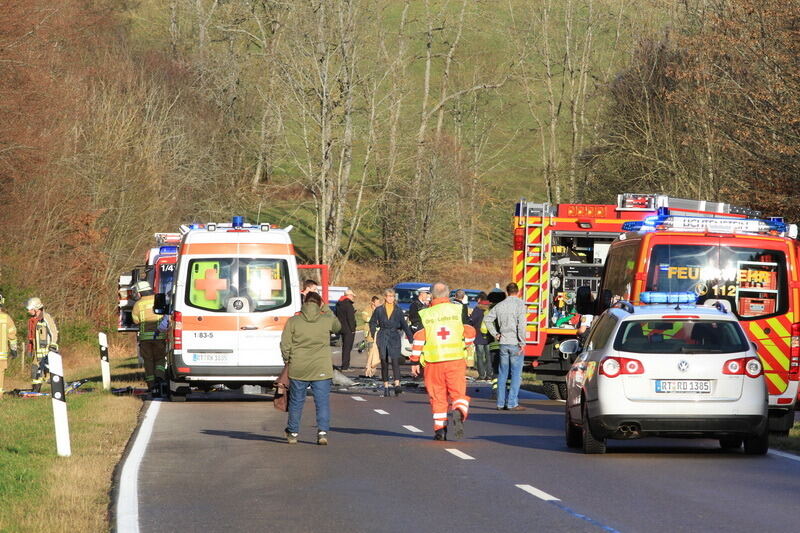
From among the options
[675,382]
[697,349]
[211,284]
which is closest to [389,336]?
[211,284]

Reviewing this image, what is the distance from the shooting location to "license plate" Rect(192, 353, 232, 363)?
21.9m

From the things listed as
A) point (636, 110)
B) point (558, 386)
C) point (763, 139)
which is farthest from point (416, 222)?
point (558, 386)

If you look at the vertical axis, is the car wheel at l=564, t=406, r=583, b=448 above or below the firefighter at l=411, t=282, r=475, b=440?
below

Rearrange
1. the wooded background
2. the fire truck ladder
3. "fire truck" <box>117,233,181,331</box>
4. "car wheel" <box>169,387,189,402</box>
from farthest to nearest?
the wooded background
"fire truck" <box>117,233,181,331</box>
the fire truck ladder
"car wheel" <box>169,387,189,402</box>

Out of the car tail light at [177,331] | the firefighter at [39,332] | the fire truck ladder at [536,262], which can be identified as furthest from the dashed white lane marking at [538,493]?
the firefighter at [39,332]

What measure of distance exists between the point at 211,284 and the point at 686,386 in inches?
400

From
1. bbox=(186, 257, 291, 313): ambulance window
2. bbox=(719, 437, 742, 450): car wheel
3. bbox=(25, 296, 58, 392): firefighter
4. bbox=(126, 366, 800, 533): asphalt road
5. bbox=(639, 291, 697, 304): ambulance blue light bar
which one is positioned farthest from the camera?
bbox=(25, 296, 58, 392): firefighter

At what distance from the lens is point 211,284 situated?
2225 cm

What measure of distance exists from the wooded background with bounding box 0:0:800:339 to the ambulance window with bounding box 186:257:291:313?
1106 cm

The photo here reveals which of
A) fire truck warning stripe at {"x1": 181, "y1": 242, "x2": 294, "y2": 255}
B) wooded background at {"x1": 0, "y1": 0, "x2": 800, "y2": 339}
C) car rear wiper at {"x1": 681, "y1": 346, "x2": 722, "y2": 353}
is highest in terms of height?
wooded background at {"x1": 0, "y1": 0, "x2": 800, "y2": 339}

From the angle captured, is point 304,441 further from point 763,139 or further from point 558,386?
point 763,139

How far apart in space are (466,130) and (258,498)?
72.6 meters

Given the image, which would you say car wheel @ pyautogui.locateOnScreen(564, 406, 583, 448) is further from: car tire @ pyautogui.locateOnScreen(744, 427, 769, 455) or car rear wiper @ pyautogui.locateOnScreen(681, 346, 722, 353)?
car tire @ pyautogui.locateOnScreen(744, 427, 769, 455)

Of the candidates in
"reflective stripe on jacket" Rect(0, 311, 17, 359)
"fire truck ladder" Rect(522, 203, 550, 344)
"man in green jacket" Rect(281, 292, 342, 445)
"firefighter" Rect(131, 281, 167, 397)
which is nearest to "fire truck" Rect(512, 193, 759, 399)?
"fire truck ladder" Rect(522, 203, 550, 344)
